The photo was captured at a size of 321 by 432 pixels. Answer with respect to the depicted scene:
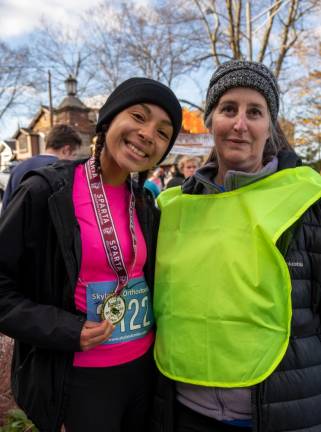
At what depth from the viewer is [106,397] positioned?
149 cm

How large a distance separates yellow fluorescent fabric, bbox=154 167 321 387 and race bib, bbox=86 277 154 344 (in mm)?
59

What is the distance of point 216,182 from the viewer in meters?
1.69

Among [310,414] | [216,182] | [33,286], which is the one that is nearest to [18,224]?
[33,286]

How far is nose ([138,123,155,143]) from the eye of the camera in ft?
4.99

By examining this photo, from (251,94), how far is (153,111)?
0.39 metres

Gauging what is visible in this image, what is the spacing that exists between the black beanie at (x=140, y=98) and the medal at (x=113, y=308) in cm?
74

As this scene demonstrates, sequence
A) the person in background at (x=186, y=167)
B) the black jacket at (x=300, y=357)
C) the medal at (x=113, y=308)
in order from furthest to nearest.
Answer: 1. the person in background at (x=186, y=167)
2. the medal at (x=113, y=308)
3. the black jacket at (x=300, y=357)

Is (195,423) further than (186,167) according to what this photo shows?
No

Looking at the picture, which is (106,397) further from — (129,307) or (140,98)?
(140,98)

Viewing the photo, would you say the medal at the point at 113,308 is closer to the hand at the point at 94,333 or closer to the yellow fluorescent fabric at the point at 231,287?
the hand at the point at 94,333

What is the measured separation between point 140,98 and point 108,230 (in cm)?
54

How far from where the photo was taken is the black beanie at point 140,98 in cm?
153

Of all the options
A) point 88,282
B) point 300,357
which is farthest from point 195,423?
point 88,282

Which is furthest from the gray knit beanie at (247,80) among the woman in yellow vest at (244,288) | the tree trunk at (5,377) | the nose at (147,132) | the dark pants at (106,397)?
the tree trunk at (5,377)
